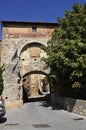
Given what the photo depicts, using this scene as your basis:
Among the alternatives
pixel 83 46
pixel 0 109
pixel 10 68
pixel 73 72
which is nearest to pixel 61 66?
pixel 73 72

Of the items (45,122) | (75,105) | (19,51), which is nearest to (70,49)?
(75,105)

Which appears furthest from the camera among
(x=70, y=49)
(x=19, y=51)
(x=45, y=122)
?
(x=19, y=51)

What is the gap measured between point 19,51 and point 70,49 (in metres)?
9.25

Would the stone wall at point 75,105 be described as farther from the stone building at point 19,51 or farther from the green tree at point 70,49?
the stone building at point 19,51

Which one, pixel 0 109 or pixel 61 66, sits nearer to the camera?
pixel 0 109

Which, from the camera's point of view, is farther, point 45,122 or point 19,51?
point 19,51

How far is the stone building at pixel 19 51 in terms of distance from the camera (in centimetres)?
2400

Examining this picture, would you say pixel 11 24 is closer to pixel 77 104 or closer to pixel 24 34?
pixel 24 34

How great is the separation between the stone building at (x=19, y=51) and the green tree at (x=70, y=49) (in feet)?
18.8

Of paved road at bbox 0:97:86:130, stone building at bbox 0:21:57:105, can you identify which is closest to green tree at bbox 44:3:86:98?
paved road at bbox 0:97:86:130

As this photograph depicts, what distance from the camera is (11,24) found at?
25203mm

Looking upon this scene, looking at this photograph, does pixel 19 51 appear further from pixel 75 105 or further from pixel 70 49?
pixel 75 105

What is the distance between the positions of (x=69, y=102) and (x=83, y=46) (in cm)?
445

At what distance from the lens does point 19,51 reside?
24.9 meters
